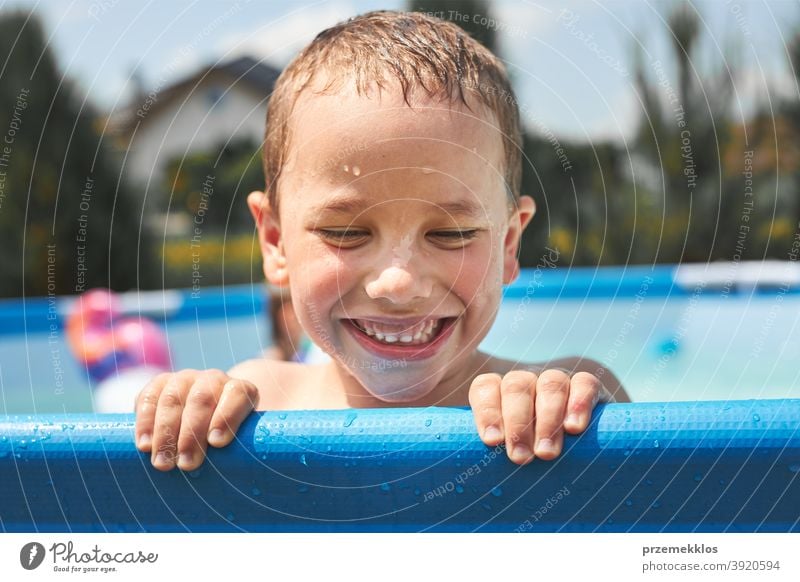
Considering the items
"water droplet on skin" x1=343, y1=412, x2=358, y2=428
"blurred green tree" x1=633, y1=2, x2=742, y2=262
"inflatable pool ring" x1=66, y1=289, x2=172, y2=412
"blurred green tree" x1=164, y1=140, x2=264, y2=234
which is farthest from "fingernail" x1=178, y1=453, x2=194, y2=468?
"blurred green tree" x1=164, y1=140, x2=264, y2=234

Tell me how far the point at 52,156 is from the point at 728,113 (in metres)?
4.99

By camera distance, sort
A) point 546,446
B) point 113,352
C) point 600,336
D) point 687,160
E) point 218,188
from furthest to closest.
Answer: point 218,188 < point 687,160 < point 600,336 < point 113,352 < point 546,446

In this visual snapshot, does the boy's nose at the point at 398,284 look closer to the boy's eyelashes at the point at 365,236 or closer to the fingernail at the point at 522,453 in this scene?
the boy's eyelashes at the point at 365,236

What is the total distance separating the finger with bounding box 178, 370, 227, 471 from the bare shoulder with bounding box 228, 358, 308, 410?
59cm

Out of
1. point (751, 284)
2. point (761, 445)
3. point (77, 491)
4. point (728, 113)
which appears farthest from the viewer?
point (728, 113)

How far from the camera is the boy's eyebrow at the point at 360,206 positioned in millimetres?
1109

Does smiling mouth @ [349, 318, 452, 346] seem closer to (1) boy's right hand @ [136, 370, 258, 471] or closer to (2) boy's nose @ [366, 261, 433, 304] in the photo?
(2) boy's nose @ [366, 261, 433, 304]

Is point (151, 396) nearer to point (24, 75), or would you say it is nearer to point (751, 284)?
point (751, 284)

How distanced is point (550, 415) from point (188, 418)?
0.41 m

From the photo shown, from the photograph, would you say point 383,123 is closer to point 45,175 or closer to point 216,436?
point 216,436

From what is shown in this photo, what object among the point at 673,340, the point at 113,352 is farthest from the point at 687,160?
the point at 113,352

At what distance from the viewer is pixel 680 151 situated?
5965 mm

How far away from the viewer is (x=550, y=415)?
86 centimetres

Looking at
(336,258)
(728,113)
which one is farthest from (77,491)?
(728,113)
